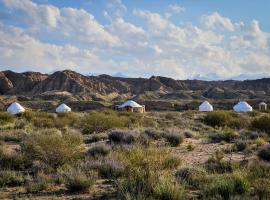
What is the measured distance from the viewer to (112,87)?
152m

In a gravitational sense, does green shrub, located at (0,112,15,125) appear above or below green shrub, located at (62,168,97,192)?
above

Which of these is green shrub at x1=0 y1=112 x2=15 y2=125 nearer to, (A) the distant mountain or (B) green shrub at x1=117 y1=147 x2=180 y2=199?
(B) green shrub at x1=117 y1=147 x2=180 y2=199

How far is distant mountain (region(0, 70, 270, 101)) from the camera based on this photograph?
126 metres

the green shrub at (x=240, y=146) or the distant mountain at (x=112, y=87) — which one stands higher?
the distant mountain at (x=112, y=87)

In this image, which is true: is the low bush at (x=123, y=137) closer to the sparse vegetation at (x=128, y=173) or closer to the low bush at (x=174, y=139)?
A: the low bush at (x=174, y=139)

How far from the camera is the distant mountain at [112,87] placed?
126m

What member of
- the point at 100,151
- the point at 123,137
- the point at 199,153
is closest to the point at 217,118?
the point at 123,137

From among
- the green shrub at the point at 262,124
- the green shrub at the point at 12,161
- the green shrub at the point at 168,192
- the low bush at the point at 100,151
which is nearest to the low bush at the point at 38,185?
the green shrub at the point at 12,161

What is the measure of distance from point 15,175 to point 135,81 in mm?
150355

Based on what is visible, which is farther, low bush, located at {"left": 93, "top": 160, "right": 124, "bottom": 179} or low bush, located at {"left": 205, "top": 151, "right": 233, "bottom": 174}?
low bush, located at {"left": 205, "top": 151, "right": 233, "bottom": 174}

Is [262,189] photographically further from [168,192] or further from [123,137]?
[123,137]

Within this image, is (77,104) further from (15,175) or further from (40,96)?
(15,175)

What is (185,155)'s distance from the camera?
16.0 metres

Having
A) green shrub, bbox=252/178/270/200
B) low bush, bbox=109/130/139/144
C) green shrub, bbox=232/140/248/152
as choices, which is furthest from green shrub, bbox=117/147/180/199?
low bush, bbox=109/130/139/144
